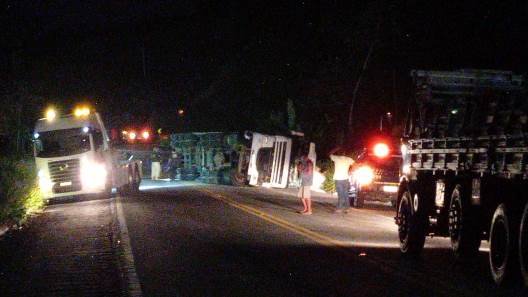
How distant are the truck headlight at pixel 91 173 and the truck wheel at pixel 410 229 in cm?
1489

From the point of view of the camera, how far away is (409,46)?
31.2m

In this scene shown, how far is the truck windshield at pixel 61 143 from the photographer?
26391 millimetres

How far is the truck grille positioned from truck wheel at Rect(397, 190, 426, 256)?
1530 cm

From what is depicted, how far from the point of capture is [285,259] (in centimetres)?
1195

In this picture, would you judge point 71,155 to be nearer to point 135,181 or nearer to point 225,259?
point 135,181

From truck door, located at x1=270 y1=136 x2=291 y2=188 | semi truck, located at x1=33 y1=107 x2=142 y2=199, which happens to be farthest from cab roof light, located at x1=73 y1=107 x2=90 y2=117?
truck door, located at x1=270 y1=136 x2=291 y2=188

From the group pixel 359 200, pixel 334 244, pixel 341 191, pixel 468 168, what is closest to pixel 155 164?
pixel 359 200

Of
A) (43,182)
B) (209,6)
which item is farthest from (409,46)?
(209,6)

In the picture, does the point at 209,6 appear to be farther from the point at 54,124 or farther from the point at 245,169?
the point at 54,124

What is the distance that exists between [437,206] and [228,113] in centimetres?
3467

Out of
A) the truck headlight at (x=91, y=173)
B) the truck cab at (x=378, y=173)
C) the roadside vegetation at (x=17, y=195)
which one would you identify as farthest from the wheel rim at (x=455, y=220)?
the truck headlight at (x=91, y=173)

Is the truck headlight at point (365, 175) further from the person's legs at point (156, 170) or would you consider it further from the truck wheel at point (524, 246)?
the person's legs at point (156, 170)

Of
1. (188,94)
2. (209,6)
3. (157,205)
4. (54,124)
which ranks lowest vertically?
(157,205)

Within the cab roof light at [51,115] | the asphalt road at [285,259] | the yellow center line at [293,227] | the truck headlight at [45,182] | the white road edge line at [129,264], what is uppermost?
the cab roof light at [51,115]
